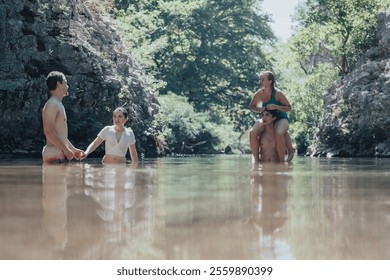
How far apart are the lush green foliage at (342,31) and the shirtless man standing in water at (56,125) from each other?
23.0 m

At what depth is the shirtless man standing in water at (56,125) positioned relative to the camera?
9641 mm

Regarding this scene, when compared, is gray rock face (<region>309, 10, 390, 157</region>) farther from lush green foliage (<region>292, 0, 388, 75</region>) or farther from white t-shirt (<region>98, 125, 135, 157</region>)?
white t-shirt (<region>98, 125, 135, 157</region>)

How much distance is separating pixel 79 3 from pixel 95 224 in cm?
2246

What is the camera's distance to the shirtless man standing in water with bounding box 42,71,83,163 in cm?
964

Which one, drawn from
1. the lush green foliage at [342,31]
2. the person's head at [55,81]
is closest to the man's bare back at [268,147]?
the person's head at [55,81]

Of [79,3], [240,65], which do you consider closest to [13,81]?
[79,3]

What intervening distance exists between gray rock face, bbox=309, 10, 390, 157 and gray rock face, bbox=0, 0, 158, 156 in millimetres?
8684

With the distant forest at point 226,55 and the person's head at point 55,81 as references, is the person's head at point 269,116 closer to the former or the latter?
the person's head at point 55,81

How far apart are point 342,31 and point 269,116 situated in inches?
825

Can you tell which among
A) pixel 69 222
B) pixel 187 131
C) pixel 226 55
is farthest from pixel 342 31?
pixel 69 222

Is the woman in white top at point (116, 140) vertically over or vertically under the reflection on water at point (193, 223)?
over

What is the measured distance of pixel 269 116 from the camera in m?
11.9

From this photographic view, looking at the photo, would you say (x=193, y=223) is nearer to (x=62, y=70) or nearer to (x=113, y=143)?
(x=113, y=143)

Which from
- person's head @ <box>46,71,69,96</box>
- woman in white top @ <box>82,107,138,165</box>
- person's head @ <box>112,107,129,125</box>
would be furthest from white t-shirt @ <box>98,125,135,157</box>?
person's head @ <box>46,71,69,96</box>
